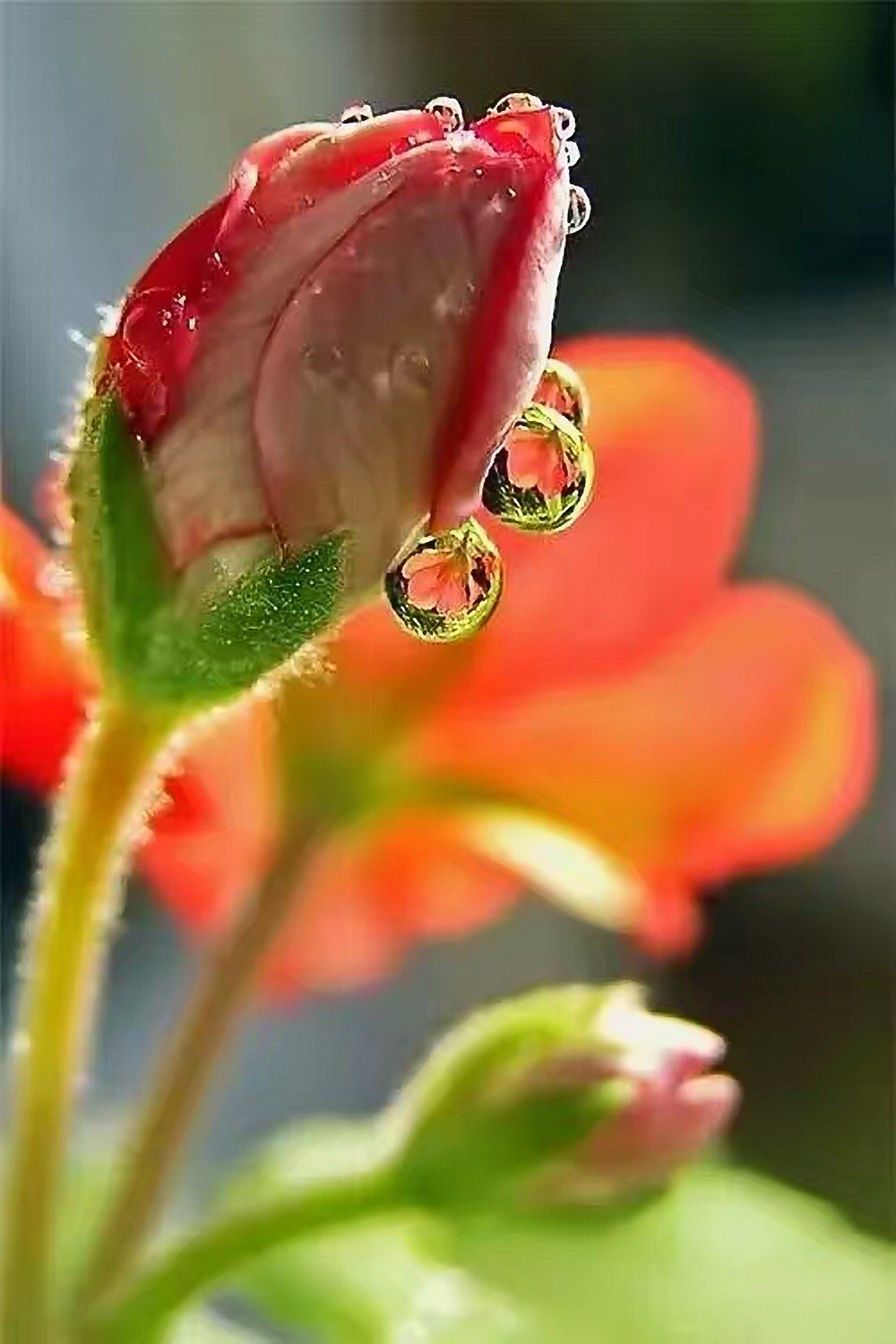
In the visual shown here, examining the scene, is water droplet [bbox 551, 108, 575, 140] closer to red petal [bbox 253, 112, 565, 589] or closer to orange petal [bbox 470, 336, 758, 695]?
red petal [bbox 253, 112, 565, 589]

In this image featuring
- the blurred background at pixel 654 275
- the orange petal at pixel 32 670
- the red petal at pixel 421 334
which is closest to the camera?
the red petal at pixel 421 334

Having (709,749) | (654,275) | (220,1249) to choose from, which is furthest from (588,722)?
(654,275)

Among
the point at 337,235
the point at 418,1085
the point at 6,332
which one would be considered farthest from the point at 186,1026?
the point at 6,332

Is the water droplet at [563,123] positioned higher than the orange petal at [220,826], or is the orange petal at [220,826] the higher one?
the water droplet at [563,123]

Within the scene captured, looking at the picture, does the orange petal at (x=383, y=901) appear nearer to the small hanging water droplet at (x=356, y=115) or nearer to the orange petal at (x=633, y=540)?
the orange petal at (x=633, y=540)

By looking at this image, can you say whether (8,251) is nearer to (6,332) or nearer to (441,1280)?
(6,332)

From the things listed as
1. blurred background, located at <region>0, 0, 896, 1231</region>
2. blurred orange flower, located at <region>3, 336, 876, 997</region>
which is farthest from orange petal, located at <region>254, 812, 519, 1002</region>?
blurred background, located at <region>0, 0, 896, 1231</region>

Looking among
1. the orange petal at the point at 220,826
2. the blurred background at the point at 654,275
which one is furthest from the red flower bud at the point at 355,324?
the blurred background at the point at 654,275
